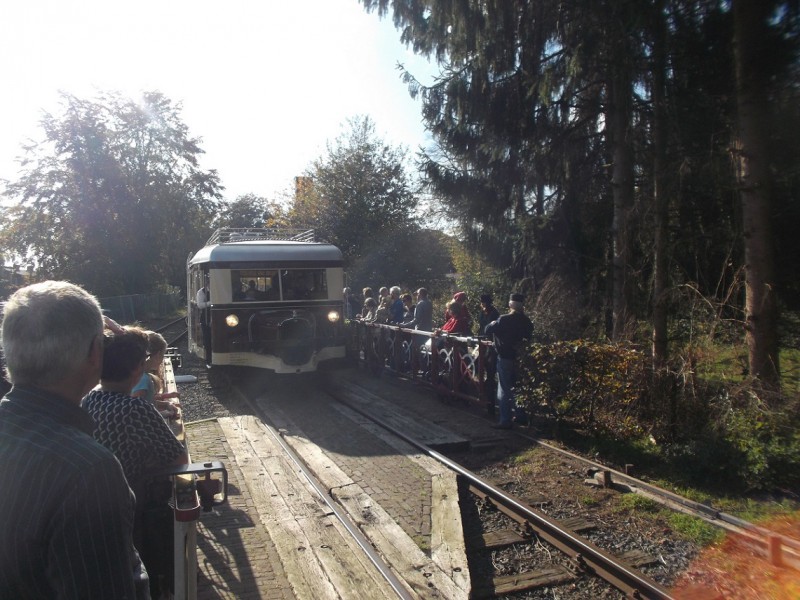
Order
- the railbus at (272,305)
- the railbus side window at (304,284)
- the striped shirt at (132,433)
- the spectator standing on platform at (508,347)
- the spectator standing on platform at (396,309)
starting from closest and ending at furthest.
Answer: the striped shirt at (132,433)
the spectator standing on platform at (508,347)
the railbus at (272,305)
the railbus side window at (304,284)
the spectator standing on platform at (396,309)

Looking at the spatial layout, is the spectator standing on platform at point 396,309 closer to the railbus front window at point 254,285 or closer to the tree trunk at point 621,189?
the railbus front window at point 254,285

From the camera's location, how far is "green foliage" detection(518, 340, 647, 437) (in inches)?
279

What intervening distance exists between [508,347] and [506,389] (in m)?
0.54

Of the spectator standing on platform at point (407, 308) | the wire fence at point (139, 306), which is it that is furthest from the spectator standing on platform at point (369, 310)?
the wire fence at point (139, 306)

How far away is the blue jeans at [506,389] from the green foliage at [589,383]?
185mm

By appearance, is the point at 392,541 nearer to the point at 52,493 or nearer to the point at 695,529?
the point at 695,529

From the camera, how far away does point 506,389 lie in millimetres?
8195

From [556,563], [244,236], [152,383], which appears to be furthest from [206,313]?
[556,563]

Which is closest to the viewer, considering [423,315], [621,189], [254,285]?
[621,189]

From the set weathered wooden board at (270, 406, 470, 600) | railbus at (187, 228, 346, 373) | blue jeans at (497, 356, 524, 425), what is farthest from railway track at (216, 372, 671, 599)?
railbus at (187, 228, 346, 373)

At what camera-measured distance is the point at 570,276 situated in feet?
42.0

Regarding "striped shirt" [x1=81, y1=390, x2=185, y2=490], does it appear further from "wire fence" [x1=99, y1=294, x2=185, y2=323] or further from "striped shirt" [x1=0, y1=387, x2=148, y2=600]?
"wire fence" [x1=99, y1=294, x2=185, y2=323]

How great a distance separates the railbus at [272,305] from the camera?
10.9 m

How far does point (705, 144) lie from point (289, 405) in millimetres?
7046
